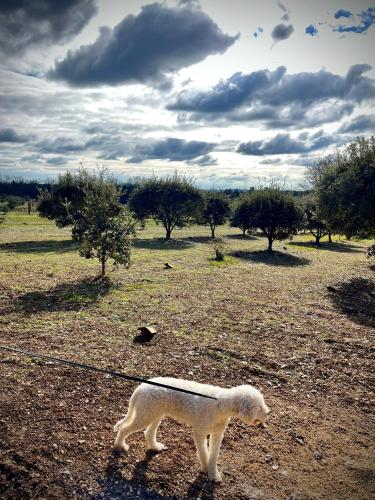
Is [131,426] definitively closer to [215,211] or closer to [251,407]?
[251,407]

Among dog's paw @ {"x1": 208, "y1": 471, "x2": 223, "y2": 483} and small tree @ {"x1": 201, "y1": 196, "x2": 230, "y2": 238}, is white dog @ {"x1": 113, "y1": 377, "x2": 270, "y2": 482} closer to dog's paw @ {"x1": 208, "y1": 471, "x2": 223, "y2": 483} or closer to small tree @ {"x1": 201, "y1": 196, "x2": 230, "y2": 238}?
dog's paw @ {"x1": 208, "y1": 471, "x2": 223, "y2": 483}

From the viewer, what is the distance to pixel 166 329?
515 inches

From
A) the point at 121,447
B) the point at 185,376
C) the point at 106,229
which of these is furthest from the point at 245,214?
the point at 121,447

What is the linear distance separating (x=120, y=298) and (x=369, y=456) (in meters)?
12.2

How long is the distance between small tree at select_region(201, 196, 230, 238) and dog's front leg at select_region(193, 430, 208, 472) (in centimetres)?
4766

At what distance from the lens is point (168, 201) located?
157ft

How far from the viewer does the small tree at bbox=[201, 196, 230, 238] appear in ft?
175

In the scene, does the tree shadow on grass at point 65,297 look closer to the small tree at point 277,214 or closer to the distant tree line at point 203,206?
the distant tree line at point 203,206

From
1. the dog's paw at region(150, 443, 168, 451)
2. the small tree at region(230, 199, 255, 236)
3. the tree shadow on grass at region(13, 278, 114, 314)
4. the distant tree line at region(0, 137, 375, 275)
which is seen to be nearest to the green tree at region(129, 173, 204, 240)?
the distant tree line at region(0, 137, 375, 275)

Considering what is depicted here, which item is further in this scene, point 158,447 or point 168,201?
point 168,201

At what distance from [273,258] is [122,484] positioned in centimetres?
3032

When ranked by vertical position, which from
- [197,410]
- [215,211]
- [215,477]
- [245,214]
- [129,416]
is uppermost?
[215,211]

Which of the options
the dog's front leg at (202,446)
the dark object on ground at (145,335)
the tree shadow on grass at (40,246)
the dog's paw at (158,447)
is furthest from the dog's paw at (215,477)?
the tree shadow on grass at (40,246)

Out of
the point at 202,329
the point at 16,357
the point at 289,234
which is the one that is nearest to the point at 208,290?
the point at 202,329
